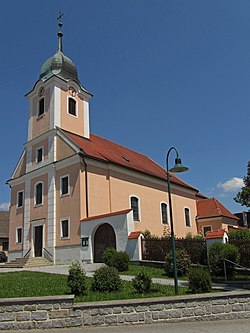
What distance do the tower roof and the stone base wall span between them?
2352cm

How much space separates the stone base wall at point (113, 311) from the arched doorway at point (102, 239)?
12.7 meters

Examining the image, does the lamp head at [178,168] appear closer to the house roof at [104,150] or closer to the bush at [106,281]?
the bush at [106,281]

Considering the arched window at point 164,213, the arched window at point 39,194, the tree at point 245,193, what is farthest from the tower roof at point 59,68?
the tree at point 245,193

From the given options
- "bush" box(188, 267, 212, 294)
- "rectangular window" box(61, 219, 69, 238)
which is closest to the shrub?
"rectangular window" box(61, 219, 69, 238)

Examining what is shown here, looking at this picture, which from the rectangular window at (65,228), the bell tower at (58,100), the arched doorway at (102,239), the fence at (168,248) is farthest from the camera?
the bell tower at (58,100)

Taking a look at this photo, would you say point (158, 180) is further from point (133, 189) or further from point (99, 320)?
point (99, 320)

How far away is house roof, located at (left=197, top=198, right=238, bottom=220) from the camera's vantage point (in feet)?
120

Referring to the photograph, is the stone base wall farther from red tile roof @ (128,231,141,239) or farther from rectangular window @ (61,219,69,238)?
rectangular window @ (61,219,69,238)

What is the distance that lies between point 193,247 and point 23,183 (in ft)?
55.9

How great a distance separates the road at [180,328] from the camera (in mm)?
7469

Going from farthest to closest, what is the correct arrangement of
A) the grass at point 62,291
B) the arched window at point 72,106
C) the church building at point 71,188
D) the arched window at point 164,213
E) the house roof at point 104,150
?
the arched window at point 164,213 < the arched window at point 72,106 < the house roof at point 104,150 < the church building at point 71,188 < the grass at point 62,291

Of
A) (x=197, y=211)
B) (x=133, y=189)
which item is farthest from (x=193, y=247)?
(x=197, y=211)

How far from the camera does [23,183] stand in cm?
2945

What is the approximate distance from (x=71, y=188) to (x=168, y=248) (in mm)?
8864
